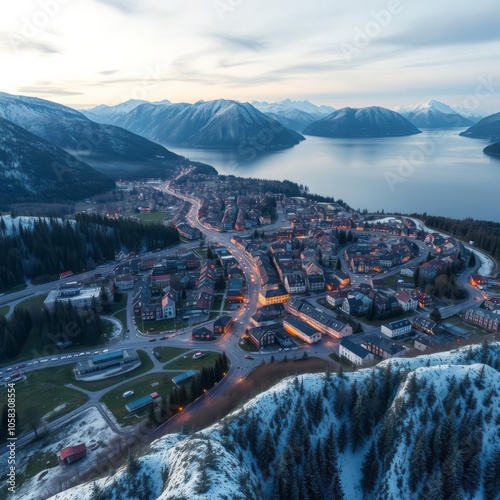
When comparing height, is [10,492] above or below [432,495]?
below

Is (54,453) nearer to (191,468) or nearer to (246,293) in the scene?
(191,468)

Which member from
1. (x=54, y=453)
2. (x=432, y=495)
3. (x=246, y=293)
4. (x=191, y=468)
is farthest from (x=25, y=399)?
(x=432, y=495)

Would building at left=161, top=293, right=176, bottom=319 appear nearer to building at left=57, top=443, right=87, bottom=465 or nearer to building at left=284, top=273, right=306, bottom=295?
building at left=284, top=273, right=306, bottom=295

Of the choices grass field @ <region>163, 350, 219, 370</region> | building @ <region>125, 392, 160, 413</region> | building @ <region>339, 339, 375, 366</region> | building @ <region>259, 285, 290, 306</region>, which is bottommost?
building @ <region>125, 392, 160, 413</region>

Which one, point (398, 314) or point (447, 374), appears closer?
point (447, 374)

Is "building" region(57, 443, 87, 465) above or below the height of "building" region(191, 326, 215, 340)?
below

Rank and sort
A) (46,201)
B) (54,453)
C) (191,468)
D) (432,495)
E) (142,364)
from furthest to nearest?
(46,201) < (142,364) < (54,453) < (432,495) < (191,468)

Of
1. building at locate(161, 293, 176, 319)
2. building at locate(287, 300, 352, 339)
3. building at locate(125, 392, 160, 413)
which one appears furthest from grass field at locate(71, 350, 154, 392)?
building at locate(287, 300, 352, 339)

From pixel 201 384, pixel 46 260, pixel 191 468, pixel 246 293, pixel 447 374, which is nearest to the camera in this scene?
pixel 191 468
